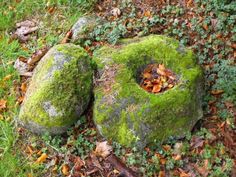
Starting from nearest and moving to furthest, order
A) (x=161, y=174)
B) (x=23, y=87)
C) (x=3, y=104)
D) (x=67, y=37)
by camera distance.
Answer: (x=161, y=174), (x=3, y=104), (x=23, y=87), (x=67, y=37)

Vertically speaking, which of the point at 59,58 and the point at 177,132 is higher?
the point at 59,58

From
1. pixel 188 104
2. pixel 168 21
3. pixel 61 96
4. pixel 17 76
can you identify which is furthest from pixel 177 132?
pixel 17 76

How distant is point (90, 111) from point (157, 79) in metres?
0.80

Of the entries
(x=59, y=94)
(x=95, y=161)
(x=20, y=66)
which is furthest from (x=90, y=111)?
(x=20, y=66)

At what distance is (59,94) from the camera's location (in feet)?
13.7

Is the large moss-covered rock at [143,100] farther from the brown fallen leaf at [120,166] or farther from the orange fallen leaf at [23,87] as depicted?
the orange fallen leaf at [23,87]

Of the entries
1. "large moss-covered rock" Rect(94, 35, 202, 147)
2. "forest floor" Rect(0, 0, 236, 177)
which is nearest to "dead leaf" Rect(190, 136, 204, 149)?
"forest floor" Rect(0, 0, 236, 177)

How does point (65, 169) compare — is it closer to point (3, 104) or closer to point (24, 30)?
point (3, 104)

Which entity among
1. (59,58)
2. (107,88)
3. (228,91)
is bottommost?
(228,91)

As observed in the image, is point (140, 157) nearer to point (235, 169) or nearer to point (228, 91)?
point (235, 169)

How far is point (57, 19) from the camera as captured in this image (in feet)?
18.2

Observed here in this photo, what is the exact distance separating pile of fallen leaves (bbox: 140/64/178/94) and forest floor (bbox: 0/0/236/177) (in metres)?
0.47

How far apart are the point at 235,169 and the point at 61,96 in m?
1.86

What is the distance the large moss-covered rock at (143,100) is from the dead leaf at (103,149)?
10 centimetres
